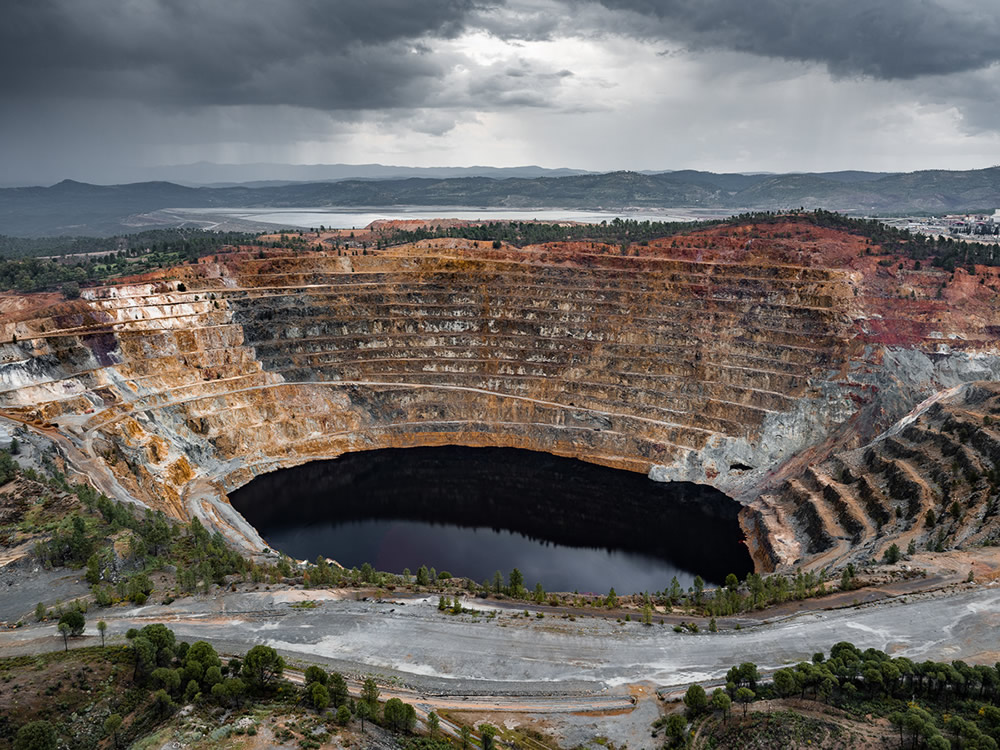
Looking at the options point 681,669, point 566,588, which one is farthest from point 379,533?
point 681,669

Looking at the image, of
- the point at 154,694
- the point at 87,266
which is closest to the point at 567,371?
the point at 154,694

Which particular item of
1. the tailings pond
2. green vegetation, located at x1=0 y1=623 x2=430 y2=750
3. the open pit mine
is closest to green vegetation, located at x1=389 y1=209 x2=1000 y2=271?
the open pit mine

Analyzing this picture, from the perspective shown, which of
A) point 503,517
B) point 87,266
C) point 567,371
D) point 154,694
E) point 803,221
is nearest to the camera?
point 154,694

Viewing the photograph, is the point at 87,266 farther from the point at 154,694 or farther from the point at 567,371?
the point at 154,694

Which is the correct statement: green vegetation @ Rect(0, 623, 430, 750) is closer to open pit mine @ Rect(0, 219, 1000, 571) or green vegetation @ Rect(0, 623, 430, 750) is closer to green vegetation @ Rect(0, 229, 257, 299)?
open pit mine @ Rect(0, 219, 1000, 571)

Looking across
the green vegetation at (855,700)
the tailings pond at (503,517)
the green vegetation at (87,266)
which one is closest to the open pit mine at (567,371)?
the tailings pond at (503,517)
